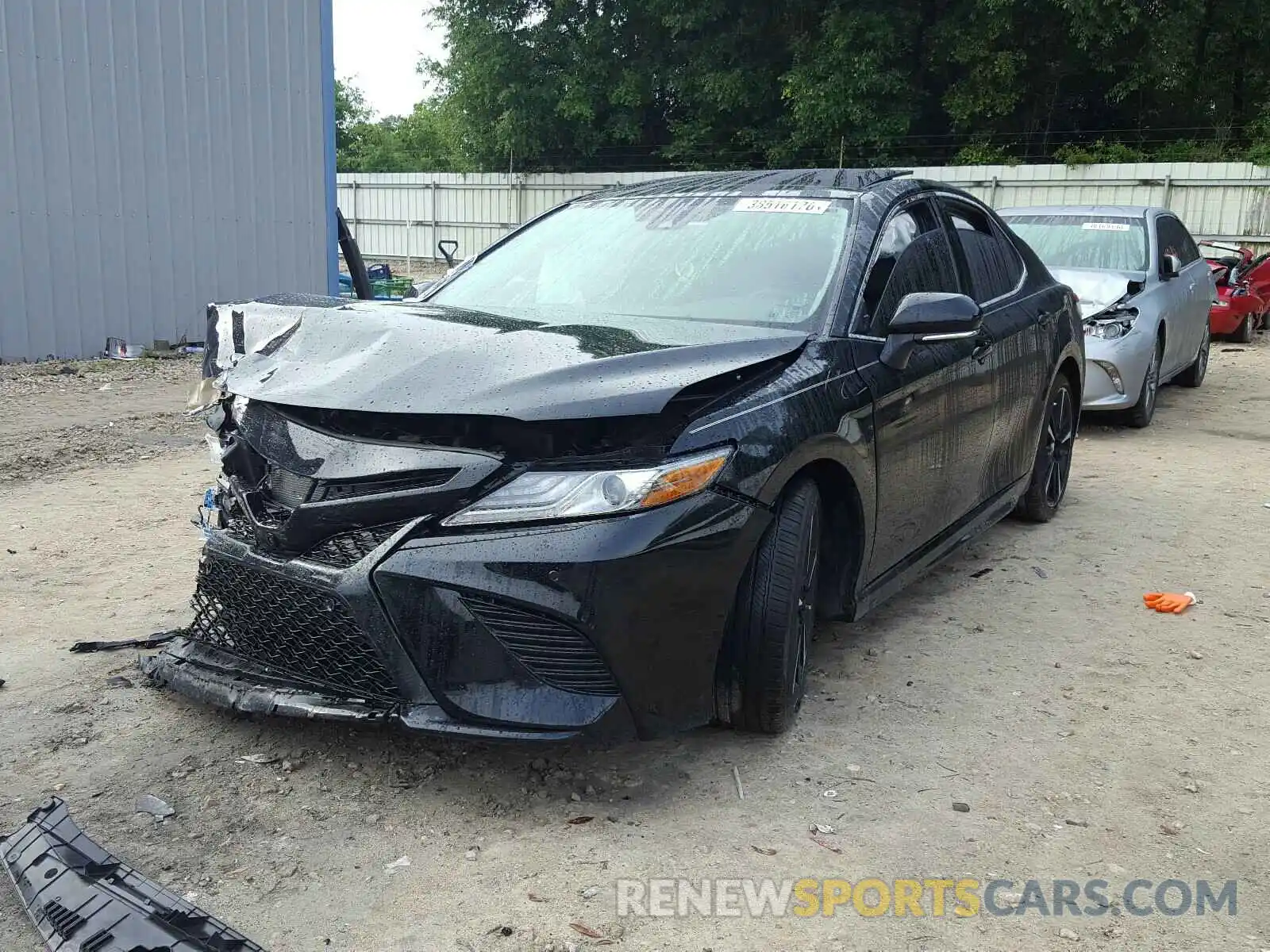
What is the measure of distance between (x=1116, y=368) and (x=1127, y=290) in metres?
0.73

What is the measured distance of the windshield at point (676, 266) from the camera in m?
3.91

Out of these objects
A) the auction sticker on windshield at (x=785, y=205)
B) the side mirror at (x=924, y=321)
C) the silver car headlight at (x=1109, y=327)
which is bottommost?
the silver car headlight at (x=1109, y=327)

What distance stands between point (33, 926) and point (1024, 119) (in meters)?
29.8

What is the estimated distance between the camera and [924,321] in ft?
12.3

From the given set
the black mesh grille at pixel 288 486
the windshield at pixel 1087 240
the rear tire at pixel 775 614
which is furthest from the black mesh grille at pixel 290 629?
the windshield at pixel 1087 240

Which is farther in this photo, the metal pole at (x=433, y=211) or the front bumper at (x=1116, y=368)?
the metal pole at (x=433, y=211)

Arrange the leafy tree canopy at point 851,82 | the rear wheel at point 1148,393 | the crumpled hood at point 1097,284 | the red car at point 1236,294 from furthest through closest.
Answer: the leafy tree canopy at point 851,82
the red car at point 1236,294
the rear wheel at point 1148,393
the crumpled hood at point 1097,284

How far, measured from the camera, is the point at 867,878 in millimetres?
2799

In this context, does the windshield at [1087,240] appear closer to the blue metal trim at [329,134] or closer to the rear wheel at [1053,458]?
the rear wheel at [1053,458]

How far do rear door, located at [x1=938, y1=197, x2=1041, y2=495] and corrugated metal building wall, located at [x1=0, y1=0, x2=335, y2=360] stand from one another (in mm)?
9866

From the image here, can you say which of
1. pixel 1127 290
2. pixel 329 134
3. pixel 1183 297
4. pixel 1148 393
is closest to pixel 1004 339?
pixel 1127 290

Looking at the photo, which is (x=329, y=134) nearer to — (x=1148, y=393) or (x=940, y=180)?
(x=940, y=180)

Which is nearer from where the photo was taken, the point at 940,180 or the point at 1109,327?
the point at 1109,327

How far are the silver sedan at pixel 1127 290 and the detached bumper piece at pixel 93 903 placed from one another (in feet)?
23.2
